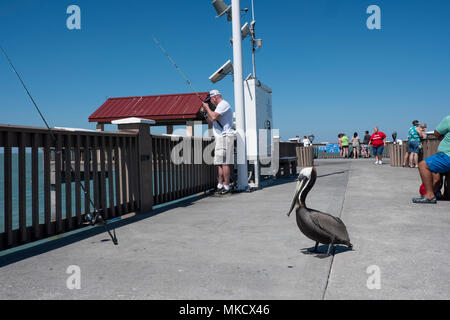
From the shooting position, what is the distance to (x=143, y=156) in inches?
229

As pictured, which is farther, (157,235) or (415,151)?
(415,151)

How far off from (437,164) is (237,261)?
13.7 feet

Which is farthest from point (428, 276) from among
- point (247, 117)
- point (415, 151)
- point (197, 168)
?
point (415, 151)

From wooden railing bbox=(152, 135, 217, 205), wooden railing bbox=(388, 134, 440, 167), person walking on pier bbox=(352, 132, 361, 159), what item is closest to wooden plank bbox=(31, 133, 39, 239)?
wooden railing bbox=(152, 135, 217, 205)

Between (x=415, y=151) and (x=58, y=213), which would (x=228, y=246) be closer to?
(x=58, y=213)

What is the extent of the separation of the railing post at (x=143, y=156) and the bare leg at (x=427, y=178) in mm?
4211

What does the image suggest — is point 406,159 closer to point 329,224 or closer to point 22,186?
point 329,224

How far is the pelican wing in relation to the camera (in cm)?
310

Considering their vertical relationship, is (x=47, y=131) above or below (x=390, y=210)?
above

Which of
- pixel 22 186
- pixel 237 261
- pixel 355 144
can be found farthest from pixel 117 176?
pixel 355 144

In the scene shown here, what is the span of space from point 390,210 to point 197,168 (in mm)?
3838

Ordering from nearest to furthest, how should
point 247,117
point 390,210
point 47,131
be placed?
point 47,131, point 390,210, point 247,117

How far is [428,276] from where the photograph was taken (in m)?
2.64
